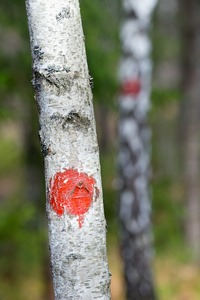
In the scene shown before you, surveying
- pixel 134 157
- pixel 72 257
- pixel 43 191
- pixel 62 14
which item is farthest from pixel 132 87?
pixel 72 257

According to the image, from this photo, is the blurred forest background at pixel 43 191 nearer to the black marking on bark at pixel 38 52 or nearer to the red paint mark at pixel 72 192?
the black marking on bark at pixel 38 52

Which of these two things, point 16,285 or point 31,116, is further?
point 16,285

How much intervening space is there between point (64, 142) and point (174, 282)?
→ 7.28 m

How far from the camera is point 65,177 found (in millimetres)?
1386

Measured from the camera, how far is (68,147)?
1.36 metres

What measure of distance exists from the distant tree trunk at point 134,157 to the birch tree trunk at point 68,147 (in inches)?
152

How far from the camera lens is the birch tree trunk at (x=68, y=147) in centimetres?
136

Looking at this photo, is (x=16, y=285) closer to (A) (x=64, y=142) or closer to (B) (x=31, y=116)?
(B) (x=31, y=116)

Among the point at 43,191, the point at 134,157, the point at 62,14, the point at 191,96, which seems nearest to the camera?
the point at 62,14

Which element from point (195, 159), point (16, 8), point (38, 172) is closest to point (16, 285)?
point (38, 172)

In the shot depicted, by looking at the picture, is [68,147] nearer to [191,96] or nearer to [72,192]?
[72,192]

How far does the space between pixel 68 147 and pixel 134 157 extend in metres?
3.93

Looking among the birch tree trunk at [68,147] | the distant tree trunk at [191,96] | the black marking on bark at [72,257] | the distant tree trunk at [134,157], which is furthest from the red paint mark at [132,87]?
the black marking on bark at [72,257]

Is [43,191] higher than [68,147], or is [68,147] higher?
[68,147]
